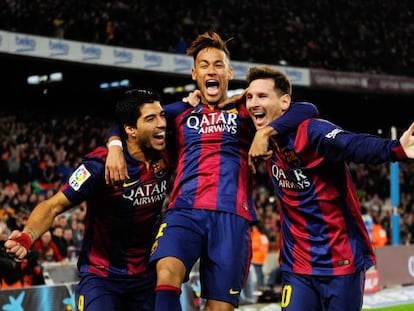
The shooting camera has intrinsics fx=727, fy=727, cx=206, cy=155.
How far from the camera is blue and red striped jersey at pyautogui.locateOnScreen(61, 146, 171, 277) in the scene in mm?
5438

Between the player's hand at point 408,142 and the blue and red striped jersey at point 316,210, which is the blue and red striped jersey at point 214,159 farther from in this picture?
the player's hand at point 408,142

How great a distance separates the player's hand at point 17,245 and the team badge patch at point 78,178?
0.60 metres

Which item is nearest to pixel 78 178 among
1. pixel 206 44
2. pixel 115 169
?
pixel 115 169

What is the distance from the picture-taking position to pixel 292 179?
16.4 feet

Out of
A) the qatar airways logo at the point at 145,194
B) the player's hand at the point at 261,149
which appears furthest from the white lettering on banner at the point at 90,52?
the player's hand at the point at 261,149

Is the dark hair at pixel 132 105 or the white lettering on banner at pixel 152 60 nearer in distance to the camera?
the dark hair at pixel 132 105

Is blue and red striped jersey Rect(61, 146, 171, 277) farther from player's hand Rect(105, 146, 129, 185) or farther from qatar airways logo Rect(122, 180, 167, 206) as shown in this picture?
player's hand Rect(105, 146, 129, 185)

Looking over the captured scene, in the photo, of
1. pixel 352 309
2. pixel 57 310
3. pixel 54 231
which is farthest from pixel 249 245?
pixel 54 231

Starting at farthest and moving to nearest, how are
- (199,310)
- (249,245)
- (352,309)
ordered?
(199,310) < (249,245) < (352,309)

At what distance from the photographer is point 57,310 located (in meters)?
9.83

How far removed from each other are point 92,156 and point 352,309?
220cm

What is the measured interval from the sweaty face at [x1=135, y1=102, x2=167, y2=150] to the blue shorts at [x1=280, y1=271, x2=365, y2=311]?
139 centimetres

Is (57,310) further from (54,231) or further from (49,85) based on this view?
(49,85)

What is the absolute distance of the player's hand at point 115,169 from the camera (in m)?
5.07
